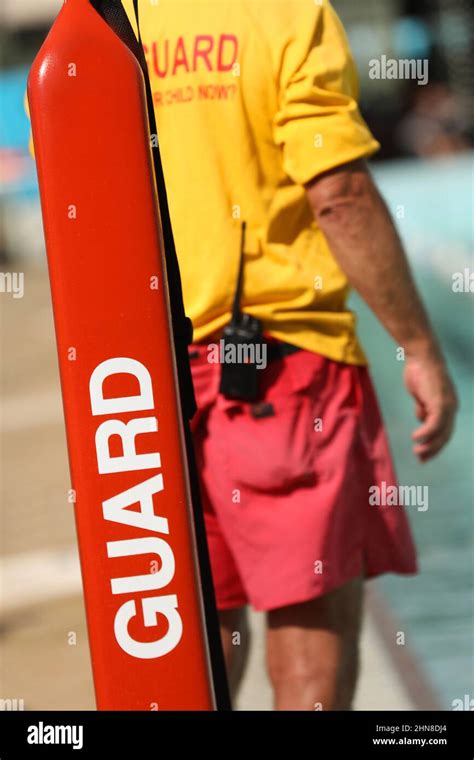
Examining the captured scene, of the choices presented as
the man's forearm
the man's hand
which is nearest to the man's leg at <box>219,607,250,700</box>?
the man's hand

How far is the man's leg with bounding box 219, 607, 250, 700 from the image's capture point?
3.10 metres

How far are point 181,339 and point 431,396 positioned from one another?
2.83 ft

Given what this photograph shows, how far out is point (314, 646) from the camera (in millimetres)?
2877

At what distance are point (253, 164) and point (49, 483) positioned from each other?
4742mm

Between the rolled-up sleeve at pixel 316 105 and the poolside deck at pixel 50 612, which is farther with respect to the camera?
the poolside deck at pixel 50 612

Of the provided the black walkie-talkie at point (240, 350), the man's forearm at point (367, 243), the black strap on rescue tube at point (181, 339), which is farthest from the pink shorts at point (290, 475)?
the black strap on rescue tube at point (181, 339)

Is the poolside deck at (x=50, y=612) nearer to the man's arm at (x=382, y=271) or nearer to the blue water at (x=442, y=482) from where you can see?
the blue water at (x=442, y=482)

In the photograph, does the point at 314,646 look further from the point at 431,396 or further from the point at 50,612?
the point at 50,612

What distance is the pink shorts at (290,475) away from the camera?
9.29 ft

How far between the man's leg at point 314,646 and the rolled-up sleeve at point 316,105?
86 cm

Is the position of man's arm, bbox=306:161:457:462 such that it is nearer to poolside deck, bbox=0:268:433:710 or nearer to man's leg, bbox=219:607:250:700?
A: man's leg, bbox=219:607:250:700

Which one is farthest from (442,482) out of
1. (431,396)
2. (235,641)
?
(431,396)

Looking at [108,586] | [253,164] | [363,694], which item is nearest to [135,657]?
[108,586]

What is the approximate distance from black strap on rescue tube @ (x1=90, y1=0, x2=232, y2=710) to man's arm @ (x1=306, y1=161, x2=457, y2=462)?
58 centimetres
